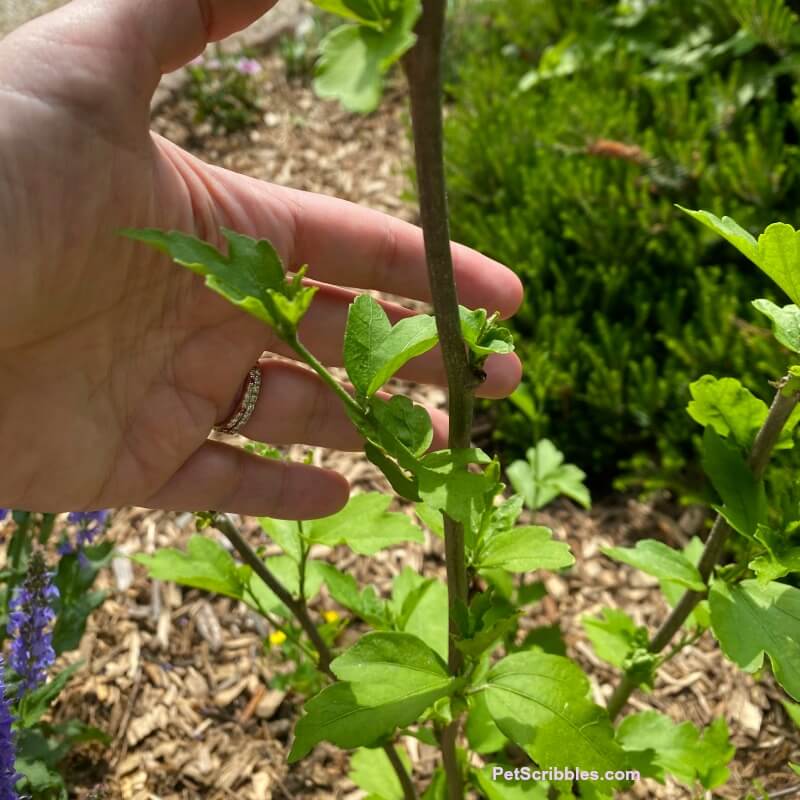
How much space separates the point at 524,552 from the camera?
4.24ft

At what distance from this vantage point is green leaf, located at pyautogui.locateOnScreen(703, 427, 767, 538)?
1.28 meters

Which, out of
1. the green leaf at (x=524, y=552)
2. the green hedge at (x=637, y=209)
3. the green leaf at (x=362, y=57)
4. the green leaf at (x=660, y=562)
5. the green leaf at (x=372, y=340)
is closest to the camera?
the green leaf at (x=362, y=57)

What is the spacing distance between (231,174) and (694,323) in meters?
2.10

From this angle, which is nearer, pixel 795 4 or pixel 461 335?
pixel 461 335

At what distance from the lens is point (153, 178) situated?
4.66 ft

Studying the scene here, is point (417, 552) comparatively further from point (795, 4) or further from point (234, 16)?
point (795, 4)

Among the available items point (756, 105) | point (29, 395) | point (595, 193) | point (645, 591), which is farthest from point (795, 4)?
point (29, 395)

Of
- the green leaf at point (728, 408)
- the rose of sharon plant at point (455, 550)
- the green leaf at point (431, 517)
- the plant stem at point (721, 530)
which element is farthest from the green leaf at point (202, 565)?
the green leaf at point (728, 408)

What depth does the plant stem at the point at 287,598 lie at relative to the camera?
1.50m

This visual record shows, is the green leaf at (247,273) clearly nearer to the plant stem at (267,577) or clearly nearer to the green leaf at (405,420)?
the green leaf at (405,420)

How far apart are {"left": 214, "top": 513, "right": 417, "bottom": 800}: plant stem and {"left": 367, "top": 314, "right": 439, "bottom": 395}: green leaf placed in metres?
0.61

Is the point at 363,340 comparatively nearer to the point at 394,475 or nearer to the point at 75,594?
the point at 394,475

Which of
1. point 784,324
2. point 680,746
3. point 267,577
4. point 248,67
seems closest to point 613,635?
point 680,746

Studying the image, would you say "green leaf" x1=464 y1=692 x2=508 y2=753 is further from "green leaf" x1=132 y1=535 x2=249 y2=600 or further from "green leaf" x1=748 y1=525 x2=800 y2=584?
"green leaf" x1=748 y1=525 x2=800 y2=584
